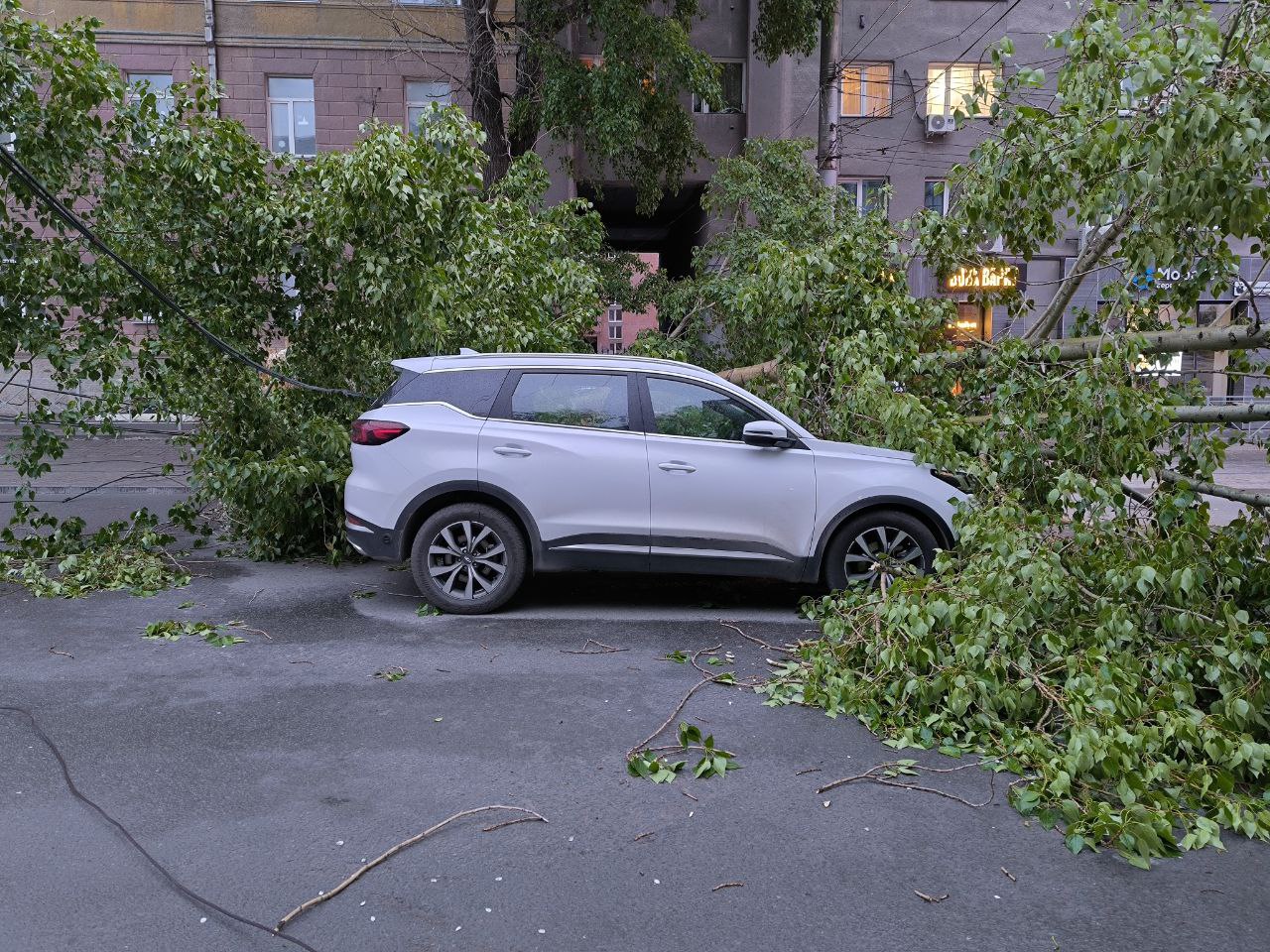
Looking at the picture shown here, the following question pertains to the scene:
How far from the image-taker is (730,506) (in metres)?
7.41

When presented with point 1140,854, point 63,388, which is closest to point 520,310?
point 63,388

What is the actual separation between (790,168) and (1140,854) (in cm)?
1321

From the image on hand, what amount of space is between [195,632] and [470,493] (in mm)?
1963

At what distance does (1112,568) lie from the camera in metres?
5.60

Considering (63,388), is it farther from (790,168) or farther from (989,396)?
(790,168)

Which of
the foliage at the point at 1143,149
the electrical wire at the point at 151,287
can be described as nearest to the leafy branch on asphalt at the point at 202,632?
the electrical wire at the point at 151,287

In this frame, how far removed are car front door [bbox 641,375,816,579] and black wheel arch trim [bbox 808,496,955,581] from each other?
0.09 m

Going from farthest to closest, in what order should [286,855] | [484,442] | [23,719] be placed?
[484,442] < [23,719] < [286,855]

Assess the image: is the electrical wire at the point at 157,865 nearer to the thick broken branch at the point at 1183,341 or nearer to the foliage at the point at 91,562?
the foliage at the point at 91,562

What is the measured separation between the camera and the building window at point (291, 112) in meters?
24.3

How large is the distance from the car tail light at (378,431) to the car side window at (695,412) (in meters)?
1.75

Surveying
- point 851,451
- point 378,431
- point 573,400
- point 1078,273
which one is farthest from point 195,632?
point 1078,273

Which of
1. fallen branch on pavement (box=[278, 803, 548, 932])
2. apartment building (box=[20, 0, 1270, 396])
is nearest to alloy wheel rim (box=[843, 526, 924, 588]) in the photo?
fallen branch on pavement (box=[278, 803, 548, 932])

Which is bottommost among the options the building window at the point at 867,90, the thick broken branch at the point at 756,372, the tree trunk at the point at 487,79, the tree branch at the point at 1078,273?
the thick broken branch at the point at 756,372
